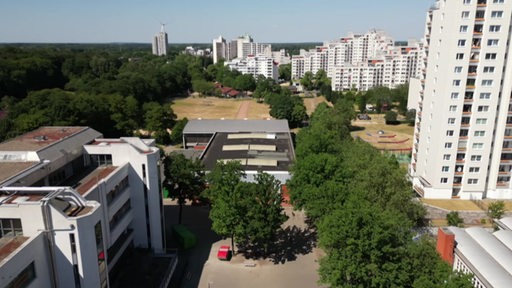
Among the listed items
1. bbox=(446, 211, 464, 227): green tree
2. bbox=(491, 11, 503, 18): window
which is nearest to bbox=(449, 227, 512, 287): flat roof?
bbox=(446, 211, 464, 227): green tree

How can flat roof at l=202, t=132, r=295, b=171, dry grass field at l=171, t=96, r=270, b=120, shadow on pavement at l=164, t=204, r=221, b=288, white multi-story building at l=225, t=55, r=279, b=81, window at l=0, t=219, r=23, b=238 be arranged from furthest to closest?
white multi-story building at l=225, t=55, r=279, b=81
dry grass field at l=171, t=96, r=270, b=120
flat roof at l=202, t=132, r=295, b=171
shadow on pavement at l=164, t=204, r=221, b=288
window at l=0, t=219, r=23, b=238

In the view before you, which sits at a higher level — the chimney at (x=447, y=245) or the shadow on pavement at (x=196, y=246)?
the chimney at (x=447, y=245)

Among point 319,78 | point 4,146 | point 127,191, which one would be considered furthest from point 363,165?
point 319,78

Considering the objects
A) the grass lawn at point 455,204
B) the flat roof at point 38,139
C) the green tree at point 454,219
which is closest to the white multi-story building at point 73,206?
the flat roof at point 38,139

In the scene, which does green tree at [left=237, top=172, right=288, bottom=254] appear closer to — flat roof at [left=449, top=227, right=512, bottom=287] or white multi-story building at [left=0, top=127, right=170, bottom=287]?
white multi-story building at [left=0, top=127, right=170, bottom=287]

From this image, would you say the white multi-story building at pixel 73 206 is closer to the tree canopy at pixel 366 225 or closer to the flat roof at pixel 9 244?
the flat roof at pixel 9 244

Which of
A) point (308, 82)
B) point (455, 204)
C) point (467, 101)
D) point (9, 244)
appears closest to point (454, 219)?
point (455, 204)

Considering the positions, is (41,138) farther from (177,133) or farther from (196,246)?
(177,133)
